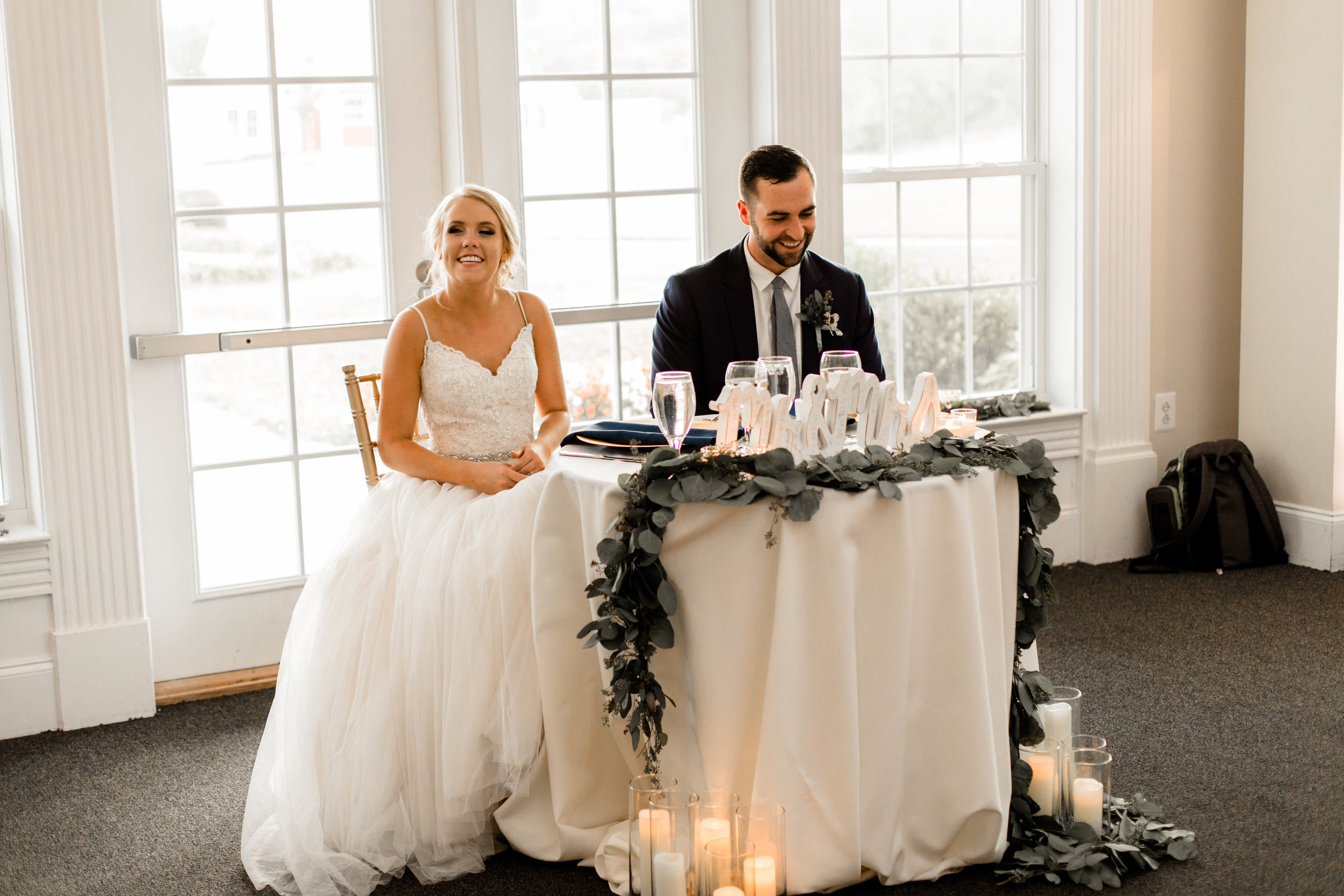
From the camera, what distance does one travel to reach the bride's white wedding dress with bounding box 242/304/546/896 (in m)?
2.49

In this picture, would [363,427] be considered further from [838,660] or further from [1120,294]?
[1120,294]

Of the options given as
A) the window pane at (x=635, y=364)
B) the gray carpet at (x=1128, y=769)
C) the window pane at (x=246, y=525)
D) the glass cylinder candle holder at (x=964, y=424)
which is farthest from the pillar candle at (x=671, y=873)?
the window pane at (x=635, y=364)

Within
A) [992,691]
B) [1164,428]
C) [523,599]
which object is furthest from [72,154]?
[1164,428]

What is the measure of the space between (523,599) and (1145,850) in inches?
51.4

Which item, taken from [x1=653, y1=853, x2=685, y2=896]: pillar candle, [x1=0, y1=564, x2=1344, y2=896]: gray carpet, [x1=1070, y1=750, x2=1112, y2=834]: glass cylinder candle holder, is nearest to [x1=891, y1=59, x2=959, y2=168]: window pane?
[x1=0, y1=564, x2=1344, y2=896]: gray carpet

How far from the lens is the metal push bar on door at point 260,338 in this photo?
3.52 metres

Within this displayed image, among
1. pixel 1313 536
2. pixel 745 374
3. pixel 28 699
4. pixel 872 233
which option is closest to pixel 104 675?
pixel 28 699

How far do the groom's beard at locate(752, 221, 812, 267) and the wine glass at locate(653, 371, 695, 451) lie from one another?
35.0 inches

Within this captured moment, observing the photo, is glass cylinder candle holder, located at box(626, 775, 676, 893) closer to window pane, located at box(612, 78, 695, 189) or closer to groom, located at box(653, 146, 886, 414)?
groom, located at box(653, 146, 886, 414)

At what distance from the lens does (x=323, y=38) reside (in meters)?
3.64

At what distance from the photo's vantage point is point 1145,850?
97.3 inches

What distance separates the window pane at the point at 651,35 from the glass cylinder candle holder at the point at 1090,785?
249 cm

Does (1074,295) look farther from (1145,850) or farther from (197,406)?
(197,406)

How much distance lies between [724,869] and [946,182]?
3021mm
